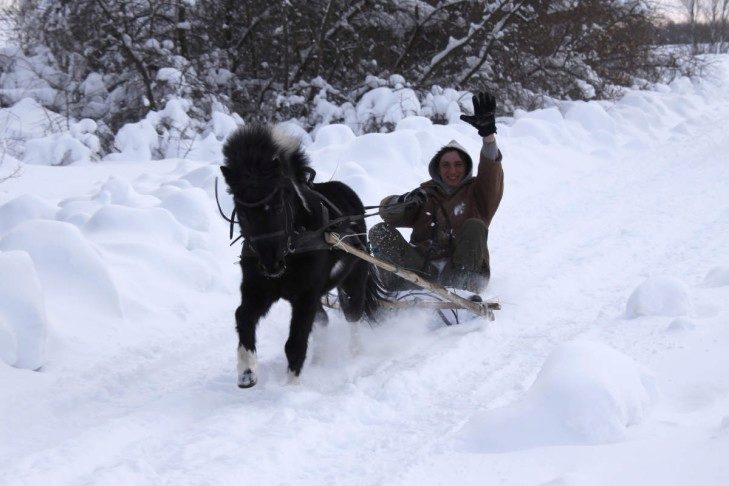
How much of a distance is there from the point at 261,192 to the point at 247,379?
98 centimetres

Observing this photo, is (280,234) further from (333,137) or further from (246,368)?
(333,137)

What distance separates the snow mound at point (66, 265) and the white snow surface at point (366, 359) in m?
0.01

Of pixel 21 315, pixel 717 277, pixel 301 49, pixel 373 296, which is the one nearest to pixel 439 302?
pixel 373 296

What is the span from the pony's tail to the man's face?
41.6 inches

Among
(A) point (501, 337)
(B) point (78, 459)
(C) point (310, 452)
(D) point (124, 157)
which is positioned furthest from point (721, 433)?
(D) point (124, 157)

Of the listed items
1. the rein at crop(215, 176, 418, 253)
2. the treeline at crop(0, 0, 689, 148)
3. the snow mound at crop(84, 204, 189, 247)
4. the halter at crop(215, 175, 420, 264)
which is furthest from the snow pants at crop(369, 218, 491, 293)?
the treeline at crop(0, 0, 689, 148)

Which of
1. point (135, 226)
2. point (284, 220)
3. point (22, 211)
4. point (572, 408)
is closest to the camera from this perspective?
point (572, 408)

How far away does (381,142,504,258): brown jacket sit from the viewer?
531 centimetres

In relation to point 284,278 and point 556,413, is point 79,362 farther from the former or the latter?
point 556,413

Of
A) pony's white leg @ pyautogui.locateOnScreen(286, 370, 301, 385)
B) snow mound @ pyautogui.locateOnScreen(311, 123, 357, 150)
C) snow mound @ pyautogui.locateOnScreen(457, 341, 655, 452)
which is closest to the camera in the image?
snow mound @ pyautogui.locateOnScreen(457, 341, 655, 452)

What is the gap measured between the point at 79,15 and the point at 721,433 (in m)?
11.7

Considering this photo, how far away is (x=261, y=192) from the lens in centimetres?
343

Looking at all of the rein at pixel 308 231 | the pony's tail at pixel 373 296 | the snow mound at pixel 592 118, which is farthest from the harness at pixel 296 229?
the snow mound at pixel 592 118

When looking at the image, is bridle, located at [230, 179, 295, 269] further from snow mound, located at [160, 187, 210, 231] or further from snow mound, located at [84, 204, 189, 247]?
snow mound, located at [160, 187, 210, 231]
